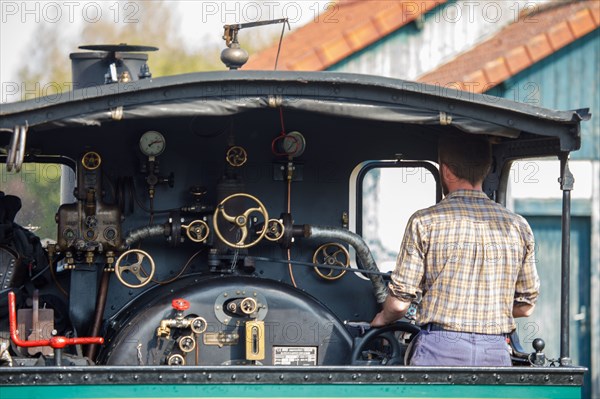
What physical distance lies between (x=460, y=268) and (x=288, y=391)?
41.2 inches

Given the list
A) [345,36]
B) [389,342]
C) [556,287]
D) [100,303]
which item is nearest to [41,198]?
[100,303]

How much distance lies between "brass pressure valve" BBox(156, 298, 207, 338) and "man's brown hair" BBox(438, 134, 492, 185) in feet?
5.01

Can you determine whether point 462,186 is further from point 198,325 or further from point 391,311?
A: point 198,325

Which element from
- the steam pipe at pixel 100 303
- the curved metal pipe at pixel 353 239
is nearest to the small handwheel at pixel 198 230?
the steam pipe at pixel 100 303

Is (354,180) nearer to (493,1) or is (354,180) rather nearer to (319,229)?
(319,229)

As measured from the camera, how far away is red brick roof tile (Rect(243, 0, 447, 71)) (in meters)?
16.9

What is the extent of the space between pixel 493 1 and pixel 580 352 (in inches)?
263

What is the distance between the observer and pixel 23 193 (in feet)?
29.4

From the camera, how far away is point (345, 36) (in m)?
17.3

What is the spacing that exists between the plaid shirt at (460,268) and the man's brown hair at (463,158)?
0.18 m

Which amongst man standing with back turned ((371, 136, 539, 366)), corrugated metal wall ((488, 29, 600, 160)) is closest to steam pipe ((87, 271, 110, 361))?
man standing with back turned ((371, 136, 539, 366))

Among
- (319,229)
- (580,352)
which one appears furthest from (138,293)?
(580,352)

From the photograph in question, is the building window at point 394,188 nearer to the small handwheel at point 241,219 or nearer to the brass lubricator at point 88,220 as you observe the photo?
the small handwheel at point 241,219

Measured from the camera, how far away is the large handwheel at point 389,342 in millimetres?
6793
